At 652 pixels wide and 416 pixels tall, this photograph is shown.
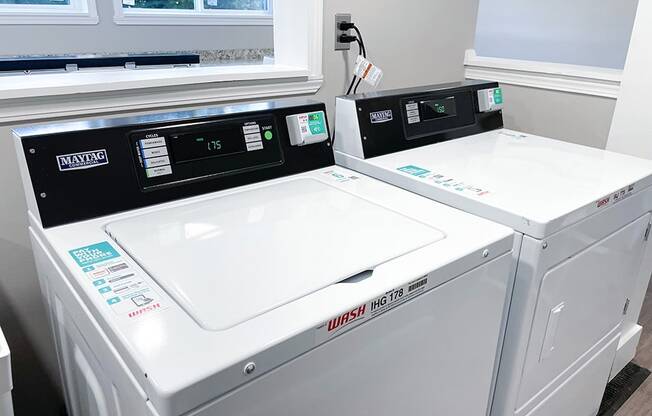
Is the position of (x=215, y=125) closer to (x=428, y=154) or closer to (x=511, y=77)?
(x=428, y=154)

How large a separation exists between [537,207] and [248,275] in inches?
24.4

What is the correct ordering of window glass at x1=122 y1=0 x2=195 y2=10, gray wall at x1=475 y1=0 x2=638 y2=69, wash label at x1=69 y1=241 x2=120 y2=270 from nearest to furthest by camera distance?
wash label at x1=69 y1=241 x2=120 y2=270 → gray wall at x1=475 y1=0 x2=638 y2=69 → window glass at x1=122 y1=0 x2=195 y2=10

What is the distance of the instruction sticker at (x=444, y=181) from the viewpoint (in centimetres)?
109

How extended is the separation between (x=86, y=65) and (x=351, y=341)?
1.66 meters

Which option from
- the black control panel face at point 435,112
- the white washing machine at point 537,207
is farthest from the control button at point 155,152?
the black control panel face at point 435,112

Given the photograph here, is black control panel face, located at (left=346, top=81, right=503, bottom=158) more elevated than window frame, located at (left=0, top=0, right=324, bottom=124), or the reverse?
window frame, located at (left=0, top=0, right=324, bottom=124)

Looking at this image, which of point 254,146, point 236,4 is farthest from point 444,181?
point 236,4

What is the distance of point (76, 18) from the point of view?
14.2ft

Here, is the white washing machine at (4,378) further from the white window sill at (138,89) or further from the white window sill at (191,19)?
the white window sill at (191,19)

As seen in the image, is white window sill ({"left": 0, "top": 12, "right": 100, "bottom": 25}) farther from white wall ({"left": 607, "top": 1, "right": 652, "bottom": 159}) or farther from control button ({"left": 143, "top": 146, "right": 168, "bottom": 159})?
white wall ({"left": 607, "top": 1, "right": 652, "bottom": 159})

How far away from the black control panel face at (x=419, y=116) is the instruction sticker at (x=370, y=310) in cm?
58

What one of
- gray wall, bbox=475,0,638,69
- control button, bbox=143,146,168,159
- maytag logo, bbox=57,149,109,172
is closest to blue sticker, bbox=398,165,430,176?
control button, bbox=143,146,168,159

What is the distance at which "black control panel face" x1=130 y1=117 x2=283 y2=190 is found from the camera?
998mm

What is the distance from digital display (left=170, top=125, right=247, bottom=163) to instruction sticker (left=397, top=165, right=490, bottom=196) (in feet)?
1.30
